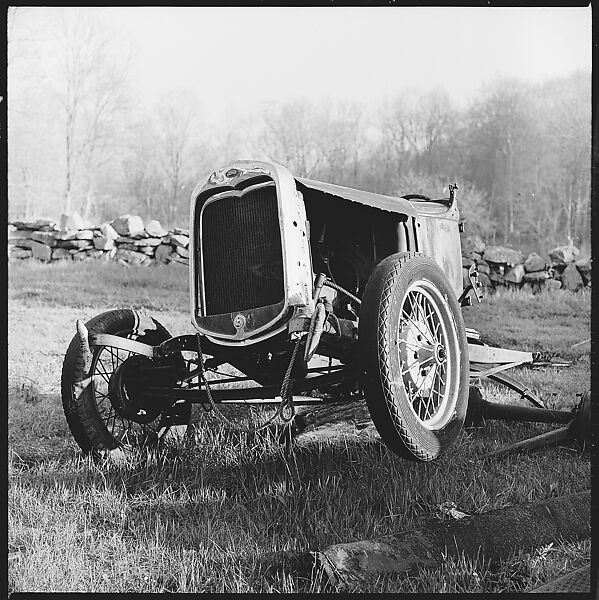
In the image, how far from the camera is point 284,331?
3.38 metres

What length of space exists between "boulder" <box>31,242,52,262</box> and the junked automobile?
3835mm

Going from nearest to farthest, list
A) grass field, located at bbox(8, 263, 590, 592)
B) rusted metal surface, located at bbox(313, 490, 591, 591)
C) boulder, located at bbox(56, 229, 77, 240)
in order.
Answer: rusted metal surface, located at bbox(313, 490, 591, 591)
grass field, located at bbox(8, 263, 590, 592)
boulder, located at bbox(56, 229, 77, 240)

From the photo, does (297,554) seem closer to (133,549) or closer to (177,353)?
(133,549)

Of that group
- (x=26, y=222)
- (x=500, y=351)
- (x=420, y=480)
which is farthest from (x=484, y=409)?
(x=26, y=222)

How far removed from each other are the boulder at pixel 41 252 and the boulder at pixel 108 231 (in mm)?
641

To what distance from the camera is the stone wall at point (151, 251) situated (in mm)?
6898

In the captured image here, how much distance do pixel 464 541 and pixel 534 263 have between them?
554 centimetres

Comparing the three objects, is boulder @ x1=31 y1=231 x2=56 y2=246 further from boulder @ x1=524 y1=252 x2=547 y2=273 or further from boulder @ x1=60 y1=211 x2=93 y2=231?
boulder @ x1=524 y1=252 x2=547 y2=273

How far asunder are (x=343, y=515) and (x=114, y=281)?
4.96 m

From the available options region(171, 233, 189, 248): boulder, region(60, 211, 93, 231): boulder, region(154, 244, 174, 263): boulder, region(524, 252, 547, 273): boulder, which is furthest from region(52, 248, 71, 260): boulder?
region(524, 252, 547, 273): boulder

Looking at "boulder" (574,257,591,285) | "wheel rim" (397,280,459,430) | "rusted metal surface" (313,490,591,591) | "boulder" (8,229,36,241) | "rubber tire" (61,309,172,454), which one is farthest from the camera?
"boulder" (8,229,36,241)

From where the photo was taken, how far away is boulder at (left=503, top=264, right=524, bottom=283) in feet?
25.6

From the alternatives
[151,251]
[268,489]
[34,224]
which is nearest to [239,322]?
[268,489]

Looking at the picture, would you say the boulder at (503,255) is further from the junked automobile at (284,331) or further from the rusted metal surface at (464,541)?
the rusted metal surface at (464,541)
